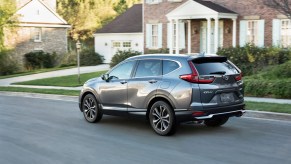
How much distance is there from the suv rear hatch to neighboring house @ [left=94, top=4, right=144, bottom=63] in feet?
82.2

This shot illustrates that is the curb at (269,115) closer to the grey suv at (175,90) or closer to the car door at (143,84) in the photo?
the grey suv at (175,90)

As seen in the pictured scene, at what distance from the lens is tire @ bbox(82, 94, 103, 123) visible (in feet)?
36.5

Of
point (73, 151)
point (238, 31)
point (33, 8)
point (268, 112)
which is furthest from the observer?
point (33, 8)

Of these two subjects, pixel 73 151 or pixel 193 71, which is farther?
pixel 193 71

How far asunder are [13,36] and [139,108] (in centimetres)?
3288

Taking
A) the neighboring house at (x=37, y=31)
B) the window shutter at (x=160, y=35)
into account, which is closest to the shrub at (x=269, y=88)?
the window shutter at (x=160, y=35)

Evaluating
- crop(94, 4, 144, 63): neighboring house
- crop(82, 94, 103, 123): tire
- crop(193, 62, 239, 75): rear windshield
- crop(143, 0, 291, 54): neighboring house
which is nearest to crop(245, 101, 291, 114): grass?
crop(193, 62, 239, 75): rear windshield

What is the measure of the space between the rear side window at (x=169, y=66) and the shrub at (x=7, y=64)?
94.7 feet

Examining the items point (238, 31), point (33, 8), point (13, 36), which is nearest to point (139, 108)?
point (238, 31)

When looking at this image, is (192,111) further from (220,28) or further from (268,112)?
(220,28)

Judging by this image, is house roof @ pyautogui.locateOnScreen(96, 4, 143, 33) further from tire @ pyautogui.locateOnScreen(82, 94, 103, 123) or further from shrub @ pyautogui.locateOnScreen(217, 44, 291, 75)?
tire @ pyautogui.locateOnScreen(82, 94, 103, 123)

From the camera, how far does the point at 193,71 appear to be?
9078 mm

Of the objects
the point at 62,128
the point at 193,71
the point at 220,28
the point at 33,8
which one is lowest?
the point at 62,128

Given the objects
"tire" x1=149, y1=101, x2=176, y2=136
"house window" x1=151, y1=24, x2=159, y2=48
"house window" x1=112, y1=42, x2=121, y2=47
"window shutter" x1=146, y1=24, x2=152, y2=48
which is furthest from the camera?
"house window" x1=112, y1=42, x2=121, y2=47
